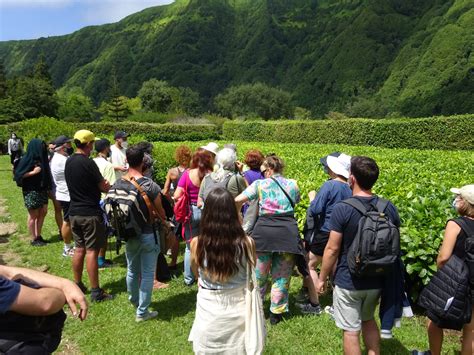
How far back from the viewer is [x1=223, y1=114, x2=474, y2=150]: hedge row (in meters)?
20.5

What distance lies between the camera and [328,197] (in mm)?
4301

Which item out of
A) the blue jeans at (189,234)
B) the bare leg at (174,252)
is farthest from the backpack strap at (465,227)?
the bare leg at (174,252)

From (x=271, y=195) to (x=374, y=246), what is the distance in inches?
60.1

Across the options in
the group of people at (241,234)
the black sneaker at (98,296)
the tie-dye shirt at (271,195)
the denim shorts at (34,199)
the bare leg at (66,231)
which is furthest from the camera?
the denim shorts at (34,199)

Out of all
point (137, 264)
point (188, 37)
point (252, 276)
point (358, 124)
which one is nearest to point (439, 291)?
point (252, 276)

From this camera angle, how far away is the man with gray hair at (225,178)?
15.8 ft

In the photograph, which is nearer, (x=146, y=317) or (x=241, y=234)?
(x=241, y=234)

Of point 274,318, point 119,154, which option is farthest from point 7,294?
point 119,154

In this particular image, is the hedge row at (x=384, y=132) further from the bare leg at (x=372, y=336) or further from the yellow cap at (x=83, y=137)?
the yellow cap at (x=83, y=137)

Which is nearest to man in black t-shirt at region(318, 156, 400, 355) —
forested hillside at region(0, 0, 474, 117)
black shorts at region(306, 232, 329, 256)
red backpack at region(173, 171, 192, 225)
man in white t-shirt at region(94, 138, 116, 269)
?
black shorts at region(306, 232, 329, 256)

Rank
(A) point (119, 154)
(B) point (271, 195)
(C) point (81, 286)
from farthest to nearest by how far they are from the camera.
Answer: (A) point (119, 154), (C) point (81, 286), (B) point (271, 195)

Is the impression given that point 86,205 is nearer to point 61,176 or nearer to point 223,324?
point 61,176

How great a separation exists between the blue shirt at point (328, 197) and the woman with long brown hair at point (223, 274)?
1.62m

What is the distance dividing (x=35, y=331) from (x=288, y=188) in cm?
292
